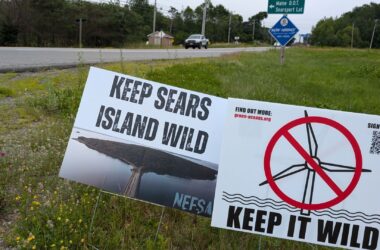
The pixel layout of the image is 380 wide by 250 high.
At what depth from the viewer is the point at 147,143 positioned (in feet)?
8.60

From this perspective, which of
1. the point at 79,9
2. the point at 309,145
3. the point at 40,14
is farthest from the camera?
the point at 79,9

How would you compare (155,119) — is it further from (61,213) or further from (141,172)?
(61,213)

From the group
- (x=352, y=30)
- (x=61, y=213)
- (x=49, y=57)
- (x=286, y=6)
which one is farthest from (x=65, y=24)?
(x=352, y=30)

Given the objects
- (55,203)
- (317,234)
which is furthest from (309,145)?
(55,203)

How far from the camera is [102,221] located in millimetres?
2727

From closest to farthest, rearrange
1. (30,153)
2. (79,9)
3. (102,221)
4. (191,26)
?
(102,221) < (30,153) < (79,9) < (191,26)

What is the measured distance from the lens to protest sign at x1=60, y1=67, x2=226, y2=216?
2561 mm

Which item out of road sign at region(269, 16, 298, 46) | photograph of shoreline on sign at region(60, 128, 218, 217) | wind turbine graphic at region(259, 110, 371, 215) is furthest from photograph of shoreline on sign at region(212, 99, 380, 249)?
road sign at region(269, 16, 298, 46)

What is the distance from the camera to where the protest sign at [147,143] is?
2.56 metres

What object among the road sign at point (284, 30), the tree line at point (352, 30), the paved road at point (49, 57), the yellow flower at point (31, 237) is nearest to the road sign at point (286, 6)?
the road sign at point (284, 30)

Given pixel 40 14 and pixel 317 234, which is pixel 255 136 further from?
pixel 40 14

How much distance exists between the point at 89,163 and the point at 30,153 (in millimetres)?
1392

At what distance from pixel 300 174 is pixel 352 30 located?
348 feet

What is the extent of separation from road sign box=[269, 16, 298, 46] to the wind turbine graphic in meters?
12.5
